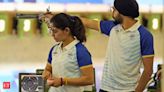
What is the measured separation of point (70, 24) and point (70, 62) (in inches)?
Answer: 8.0

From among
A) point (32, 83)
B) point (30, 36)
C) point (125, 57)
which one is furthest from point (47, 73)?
point (30, 36)

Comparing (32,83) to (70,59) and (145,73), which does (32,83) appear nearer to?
(70,59)

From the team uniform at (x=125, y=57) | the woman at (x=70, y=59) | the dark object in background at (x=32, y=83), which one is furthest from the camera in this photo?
the dark object in background at (x=32, y=83)

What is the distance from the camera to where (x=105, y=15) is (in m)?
3.03

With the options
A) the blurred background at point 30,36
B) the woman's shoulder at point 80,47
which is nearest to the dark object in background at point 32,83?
the blurred background at point 30,36

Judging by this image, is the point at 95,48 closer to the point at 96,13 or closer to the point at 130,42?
the point at 96,13

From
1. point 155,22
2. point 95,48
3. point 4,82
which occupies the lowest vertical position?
point 4,82

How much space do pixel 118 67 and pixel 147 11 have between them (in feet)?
4.26

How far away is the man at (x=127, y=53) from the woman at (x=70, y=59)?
0.65 ft

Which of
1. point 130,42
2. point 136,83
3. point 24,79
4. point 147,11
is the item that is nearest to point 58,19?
point 130,42

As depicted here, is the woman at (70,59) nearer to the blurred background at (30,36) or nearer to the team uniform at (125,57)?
the team uniform at (125,57)

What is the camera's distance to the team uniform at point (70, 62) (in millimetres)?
1776

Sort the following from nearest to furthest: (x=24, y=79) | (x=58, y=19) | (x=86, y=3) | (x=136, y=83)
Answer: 1. (x=58, y=19)
2. (x=136, y=83)
3. (x=24, y=79)
4. (x=86, y=3)

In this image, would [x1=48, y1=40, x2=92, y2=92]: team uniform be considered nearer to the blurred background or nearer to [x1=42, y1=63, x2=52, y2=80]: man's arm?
[x1=42, y1=63, x2=52, y2=80]: man's arm
